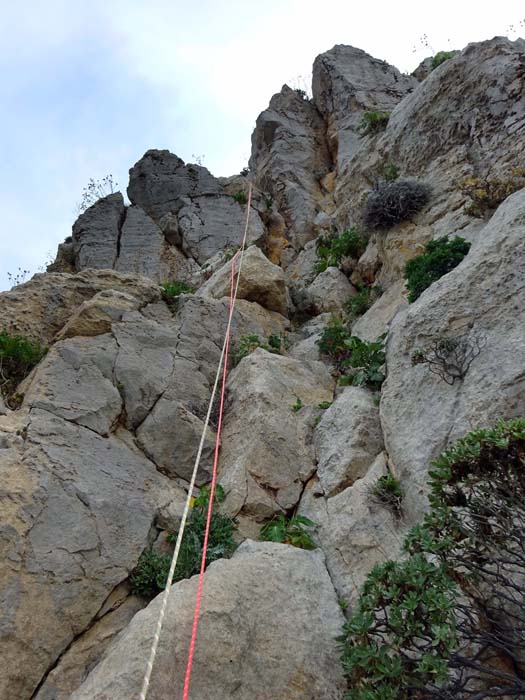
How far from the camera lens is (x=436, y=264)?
30.8 feet

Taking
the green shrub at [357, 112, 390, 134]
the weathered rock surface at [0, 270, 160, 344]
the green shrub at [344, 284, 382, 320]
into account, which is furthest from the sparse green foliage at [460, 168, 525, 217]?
the weathered rock surface at [0, 270, 160, 344]

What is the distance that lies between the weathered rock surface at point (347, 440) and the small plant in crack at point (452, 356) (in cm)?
136

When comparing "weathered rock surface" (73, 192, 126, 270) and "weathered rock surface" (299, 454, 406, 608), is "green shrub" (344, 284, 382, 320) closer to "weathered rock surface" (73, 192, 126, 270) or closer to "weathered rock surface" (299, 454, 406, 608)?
"weathered rock surface" (299, 454, 406, 608)

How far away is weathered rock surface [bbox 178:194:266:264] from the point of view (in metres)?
18.9

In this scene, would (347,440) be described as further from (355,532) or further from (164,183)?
(164,183)

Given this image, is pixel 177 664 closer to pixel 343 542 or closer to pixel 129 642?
pixel 129 642

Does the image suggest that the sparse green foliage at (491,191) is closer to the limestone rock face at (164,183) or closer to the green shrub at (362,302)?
the green shrub at (362,302)

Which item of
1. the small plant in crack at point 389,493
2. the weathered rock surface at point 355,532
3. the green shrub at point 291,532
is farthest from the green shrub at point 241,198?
the small plant in crack at point 389,493

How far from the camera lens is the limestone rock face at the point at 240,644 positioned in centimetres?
459

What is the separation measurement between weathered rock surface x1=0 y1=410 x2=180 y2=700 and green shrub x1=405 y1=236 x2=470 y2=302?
5.82 meters

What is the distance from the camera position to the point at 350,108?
22.6 m

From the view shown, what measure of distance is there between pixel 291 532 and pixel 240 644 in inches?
85.9

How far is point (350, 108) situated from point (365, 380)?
59.2 feet

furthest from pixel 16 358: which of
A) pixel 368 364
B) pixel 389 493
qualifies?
pixel 389 493
